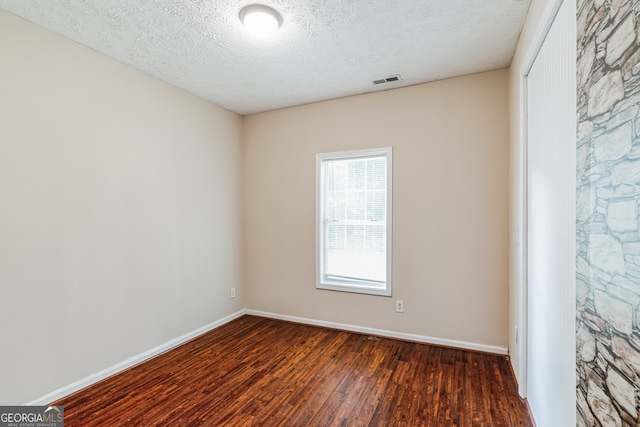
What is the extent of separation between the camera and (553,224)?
1.44m

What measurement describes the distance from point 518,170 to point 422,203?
977 mm

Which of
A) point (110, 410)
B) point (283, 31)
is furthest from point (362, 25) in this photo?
point (110, 410)

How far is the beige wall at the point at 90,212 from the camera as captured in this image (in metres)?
1.97

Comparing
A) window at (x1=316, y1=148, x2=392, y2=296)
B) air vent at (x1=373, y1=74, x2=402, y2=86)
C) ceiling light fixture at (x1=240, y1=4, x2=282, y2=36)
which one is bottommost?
window at (x1=316, y1=148, x2=392, y2=296)

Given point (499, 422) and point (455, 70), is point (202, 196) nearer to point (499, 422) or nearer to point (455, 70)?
point (455, 70)

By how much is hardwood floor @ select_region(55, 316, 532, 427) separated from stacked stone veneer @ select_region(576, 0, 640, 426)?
1.21 m

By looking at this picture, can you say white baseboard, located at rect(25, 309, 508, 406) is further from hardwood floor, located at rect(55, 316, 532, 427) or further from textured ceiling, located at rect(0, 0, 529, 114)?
textured ceiling, located at rect(0, 0, 529, 114)

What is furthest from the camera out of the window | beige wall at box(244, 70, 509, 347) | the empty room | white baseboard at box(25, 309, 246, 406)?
the window

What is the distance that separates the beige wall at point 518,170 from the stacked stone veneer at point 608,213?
86cm

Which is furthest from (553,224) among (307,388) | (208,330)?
(208,330)

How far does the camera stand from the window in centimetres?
330

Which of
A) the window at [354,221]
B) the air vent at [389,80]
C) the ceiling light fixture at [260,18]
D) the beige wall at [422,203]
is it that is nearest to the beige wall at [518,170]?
the beige wall at [422,203]

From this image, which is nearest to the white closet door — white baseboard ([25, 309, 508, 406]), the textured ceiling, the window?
the textured ceiling

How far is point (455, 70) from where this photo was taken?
2781 mm
